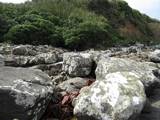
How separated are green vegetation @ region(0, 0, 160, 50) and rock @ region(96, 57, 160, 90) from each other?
36.2ft

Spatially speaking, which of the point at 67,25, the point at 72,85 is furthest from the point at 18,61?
the point at 67,25

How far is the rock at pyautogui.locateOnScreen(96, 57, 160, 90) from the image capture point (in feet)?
32.5

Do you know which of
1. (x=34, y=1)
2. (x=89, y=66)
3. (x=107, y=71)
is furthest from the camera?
(x=34, y=1)

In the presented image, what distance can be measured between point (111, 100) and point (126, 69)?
234 cm

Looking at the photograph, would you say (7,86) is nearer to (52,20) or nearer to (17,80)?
(17,80)

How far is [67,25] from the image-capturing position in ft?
84.1

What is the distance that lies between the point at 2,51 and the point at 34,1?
63.4ft

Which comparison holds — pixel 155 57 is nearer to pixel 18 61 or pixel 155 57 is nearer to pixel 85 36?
pixel 18 61

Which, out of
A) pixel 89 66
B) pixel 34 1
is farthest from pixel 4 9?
pixel 89 66

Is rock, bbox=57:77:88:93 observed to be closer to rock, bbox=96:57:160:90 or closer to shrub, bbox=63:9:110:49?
rock, bbox=96:57:160:90

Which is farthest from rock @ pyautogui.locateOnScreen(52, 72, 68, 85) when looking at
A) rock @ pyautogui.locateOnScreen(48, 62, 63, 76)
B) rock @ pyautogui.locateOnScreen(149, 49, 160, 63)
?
rock @ pyautogui.locateOnScreen(149, 49, 160, 63)

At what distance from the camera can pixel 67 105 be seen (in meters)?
8.73

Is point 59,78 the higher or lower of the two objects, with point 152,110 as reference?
higher

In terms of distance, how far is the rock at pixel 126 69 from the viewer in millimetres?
9909
